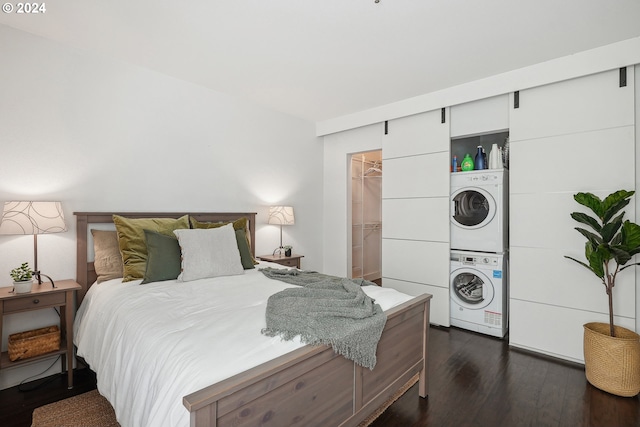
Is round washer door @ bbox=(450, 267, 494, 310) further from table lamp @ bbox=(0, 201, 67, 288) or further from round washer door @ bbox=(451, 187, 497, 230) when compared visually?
table lamp @ bbox=(0, 201, 67, 288)

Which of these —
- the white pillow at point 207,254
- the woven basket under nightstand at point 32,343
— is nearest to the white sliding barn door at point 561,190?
the white pillow at point 207,254

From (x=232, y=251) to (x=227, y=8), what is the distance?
1.82 metres

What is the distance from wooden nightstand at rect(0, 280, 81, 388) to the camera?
2.08 meters

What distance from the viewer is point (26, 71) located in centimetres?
241

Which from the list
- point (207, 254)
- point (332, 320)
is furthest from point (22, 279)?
point (332, 320)

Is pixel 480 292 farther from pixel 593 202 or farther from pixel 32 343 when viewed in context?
pixel 32 343

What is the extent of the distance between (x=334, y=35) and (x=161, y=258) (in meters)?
2.17

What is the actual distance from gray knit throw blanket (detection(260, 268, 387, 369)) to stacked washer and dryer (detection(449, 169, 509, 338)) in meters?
2.01

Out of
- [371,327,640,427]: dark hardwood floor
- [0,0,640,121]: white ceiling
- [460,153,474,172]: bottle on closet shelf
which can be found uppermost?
[0,0,640,121]: white ceiling

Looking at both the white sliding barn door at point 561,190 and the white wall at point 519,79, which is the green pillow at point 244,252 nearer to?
the white wall at point 519,79

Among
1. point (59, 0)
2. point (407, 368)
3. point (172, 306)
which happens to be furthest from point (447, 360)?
point (59, 0)

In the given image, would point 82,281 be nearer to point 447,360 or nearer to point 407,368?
point 407,368

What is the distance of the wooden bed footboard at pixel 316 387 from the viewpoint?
42.0 inches

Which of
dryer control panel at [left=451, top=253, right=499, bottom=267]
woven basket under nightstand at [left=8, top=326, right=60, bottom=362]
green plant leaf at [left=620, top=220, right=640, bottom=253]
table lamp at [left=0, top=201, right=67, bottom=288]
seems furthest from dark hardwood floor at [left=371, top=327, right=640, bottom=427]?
table lamp at [left=0, top=201, right=67, bottom=288]
